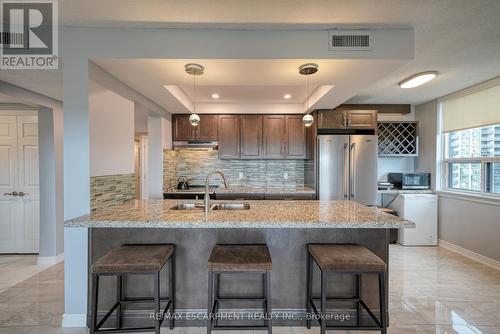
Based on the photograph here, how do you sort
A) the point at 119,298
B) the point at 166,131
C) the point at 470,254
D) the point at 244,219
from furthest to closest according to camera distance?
the point at 166,131 < the point at 470,254 < the point at 119,298 < the point at 244,219

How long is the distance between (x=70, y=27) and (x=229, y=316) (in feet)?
9.04

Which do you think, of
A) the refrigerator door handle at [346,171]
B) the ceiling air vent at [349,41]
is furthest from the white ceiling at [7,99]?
the refrigerator door handle at [346,171]

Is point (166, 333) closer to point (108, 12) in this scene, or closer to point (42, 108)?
point (108, 12)

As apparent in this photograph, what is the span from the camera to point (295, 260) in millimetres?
2102

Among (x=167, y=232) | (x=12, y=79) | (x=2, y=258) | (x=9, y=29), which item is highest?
(x=9, y=29)

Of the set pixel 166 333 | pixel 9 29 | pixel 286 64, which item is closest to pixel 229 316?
pixel 166 333

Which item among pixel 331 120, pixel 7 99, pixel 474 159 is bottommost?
pixel 474 159

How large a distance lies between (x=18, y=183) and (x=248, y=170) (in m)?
3.57

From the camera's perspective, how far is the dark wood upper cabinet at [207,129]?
430 centimetres

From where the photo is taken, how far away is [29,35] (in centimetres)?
206

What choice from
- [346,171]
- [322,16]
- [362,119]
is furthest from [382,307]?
[362,119]

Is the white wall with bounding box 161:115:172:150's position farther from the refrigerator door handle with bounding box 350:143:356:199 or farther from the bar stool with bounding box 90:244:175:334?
the refrigerator door handle with bounding box 350:143:356:199

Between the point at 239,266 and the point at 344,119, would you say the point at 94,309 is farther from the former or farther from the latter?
the point at 344,119

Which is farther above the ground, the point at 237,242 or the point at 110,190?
the point at 110,190
